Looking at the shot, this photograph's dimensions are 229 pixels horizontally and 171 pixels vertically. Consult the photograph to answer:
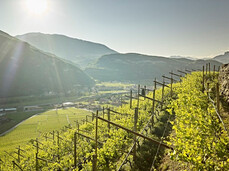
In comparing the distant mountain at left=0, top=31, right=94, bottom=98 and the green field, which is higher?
the distant mountain at left=0, top=31, right=94, bottom=98

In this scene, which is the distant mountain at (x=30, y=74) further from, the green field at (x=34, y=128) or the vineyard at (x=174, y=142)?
the vineyard at (x=174, y=142)

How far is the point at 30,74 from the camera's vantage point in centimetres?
13200

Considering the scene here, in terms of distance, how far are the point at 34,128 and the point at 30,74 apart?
263ft

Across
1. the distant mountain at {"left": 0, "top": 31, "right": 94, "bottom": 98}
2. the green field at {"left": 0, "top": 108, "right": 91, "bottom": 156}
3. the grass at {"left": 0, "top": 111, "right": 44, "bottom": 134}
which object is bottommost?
the grass at {"left": 0, "top": 111, "right": 44, "bottom": 134}

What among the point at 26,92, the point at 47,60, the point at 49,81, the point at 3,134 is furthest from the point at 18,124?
the point at 47,60

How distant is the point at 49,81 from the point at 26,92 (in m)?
24.2

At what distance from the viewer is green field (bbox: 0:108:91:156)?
50.5 metres

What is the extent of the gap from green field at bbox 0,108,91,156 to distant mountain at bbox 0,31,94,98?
45340mm

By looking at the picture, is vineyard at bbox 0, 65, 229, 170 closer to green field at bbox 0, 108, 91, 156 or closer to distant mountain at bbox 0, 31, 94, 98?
green field at bbox 0, 108, 91, 156

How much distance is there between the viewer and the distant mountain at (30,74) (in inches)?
4675

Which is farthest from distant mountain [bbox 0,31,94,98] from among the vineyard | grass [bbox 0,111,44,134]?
the vineyard

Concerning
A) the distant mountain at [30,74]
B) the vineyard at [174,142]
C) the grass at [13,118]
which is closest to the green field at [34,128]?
the grass at [13,118]

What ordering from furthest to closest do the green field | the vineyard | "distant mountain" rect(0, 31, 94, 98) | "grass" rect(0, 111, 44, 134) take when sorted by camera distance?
"distant mountain" rect(0, 31, 94, 98)
"grass" rect(0, 111, 44, 134)
the green field
the vineyard

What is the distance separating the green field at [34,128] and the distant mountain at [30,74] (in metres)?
45.3
